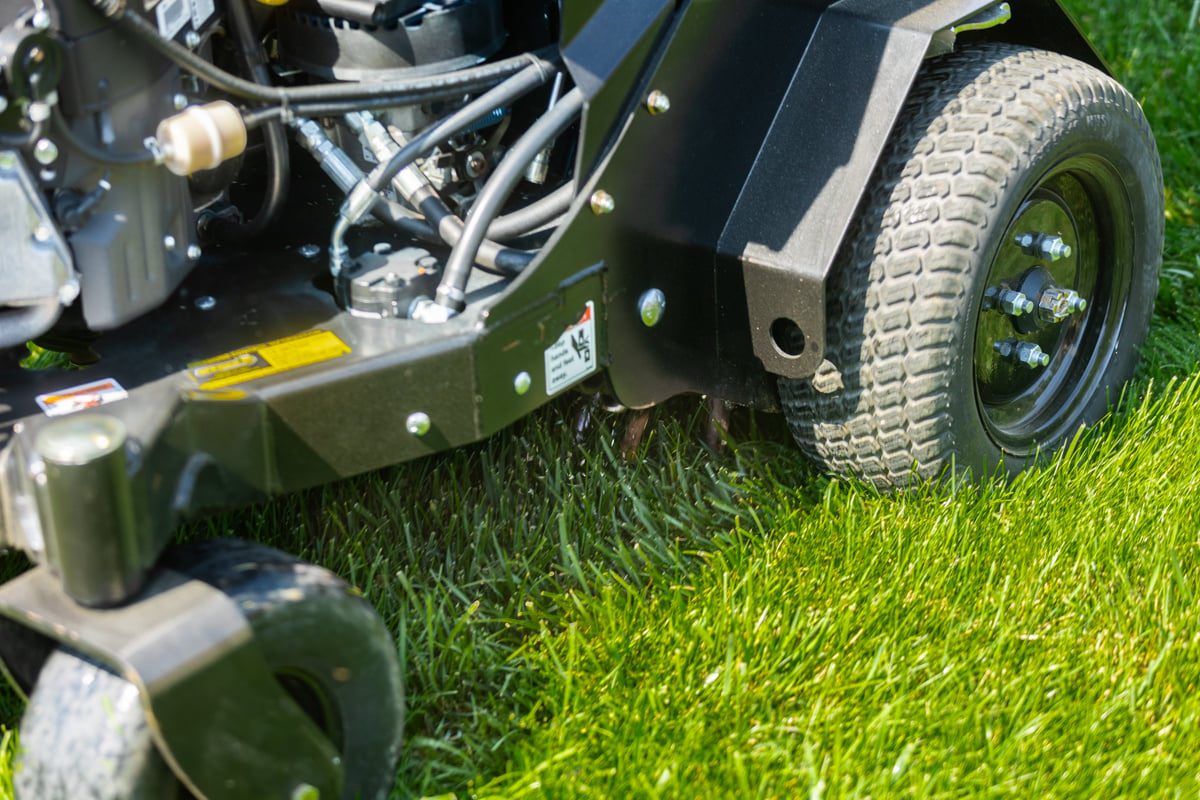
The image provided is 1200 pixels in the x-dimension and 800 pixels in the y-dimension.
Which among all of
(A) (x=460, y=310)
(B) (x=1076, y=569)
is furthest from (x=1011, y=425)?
(A) (x=460, y=310)

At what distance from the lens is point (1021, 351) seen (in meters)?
2.42

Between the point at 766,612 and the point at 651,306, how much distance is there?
46 cm

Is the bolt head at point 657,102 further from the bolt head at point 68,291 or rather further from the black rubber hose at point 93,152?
the bolt head at point 68,291

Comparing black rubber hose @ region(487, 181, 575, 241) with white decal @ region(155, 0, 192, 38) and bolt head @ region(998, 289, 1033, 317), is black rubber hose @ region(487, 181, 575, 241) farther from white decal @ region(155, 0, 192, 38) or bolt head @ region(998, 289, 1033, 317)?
bolt head @ region(998, 289, 1033, 317)

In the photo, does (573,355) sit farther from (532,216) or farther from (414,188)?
(414,188)

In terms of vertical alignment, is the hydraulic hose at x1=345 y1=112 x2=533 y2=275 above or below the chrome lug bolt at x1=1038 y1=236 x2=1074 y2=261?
above

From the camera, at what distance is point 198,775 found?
5.07 ft

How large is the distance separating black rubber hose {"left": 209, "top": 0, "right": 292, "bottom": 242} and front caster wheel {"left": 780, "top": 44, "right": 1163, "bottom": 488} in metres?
0.82

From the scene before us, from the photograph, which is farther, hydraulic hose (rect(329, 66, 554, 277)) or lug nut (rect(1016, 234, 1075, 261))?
lug nut (rect(1016, 234, 1075, 261))

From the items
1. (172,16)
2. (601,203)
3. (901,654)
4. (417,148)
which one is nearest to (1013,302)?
(901,654)

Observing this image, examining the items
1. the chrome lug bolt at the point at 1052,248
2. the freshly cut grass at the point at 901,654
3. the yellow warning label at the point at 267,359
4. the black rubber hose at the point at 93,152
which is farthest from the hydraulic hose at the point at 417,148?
the chrome lug bolt at the point at 1052,248

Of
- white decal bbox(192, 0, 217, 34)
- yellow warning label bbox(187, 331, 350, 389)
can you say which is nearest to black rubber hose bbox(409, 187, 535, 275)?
yellow warning label bbox(187, 331, 350, 389)

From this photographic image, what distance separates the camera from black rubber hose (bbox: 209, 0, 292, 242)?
2010 millimetres

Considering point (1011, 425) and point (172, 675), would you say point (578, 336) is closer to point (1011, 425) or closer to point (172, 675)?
point (172, 675)
